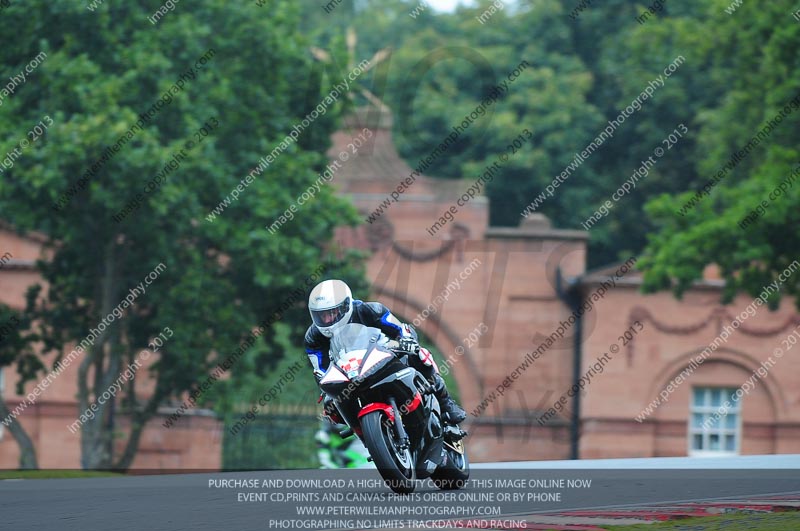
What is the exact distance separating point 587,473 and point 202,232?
1427cm

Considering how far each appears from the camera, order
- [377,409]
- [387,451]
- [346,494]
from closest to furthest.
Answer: [387,451], [377,409], [346,494]

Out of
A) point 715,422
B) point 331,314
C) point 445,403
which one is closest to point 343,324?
point 331,314

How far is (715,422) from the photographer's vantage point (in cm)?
3784

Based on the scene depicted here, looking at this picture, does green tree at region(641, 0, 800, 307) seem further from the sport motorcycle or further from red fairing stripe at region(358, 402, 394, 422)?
red fairing stripe at region(358, 402, 394, 422)

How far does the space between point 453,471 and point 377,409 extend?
5.41ft

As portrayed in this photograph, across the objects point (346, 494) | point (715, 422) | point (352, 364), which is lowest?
point (346, 494)

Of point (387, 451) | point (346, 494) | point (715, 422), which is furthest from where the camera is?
point (715, 422)

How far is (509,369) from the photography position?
126ft

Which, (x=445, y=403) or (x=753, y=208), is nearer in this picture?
(x=445, y=403)

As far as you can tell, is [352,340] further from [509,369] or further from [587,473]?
[509,369]

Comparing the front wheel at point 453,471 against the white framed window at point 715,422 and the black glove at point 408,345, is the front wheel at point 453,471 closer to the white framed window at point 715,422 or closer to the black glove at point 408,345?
the black glove at point 408,345

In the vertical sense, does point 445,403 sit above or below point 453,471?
above

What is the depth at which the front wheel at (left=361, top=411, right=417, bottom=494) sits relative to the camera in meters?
10.9

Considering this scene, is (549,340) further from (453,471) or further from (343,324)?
(343,324)
